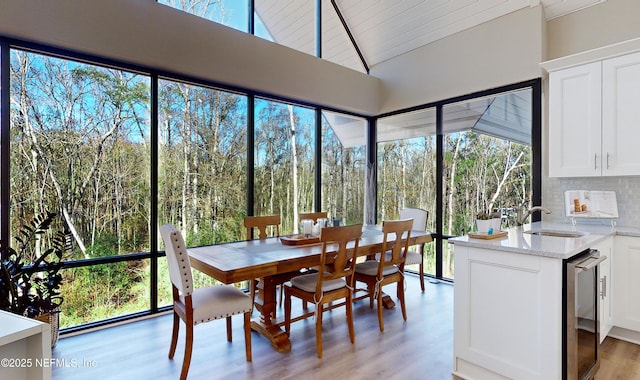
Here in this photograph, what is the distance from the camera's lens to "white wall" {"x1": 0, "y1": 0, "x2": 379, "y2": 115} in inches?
106

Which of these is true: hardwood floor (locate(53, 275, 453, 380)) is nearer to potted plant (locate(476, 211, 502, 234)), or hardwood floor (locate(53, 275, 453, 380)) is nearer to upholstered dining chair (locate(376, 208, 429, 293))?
upholstered dining chair (locate(376, 208, 429, 293))

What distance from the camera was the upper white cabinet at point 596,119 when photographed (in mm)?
2863

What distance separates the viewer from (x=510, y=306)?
2064 millimetres

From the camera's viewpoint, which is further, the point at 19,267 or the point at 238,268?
the point at 19,267

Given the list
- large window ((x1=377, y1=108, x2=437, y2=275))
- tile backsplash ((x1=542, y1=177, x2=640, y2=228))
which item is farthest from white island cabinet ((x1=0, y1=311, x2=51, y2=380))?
large window ((x1=377, y1=108, x2=437, y2=275))

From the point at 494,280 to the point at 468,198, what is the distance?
246 cm

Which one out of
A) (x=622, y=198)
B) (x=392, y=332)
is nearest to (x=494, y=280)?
(x=392, y=332)

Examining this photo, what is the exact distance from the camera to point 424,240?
3.66 m

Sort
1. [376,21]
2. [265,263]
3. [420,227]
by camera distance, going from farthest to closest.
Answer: [376,21] < [420,227] < [265,263]

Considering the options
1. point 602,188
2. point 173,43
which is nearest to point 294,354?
point 173,43

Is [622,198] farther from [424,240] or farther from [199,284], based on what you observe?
[199,284]

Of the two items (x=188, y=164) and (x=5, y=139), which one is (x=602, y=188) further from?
(x=5, y=139)

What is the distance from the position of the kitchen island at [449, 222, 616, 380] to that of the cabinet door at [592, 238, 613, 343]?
0.87 feet

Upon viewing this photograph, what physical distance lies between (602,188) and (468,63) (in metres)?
2.09
